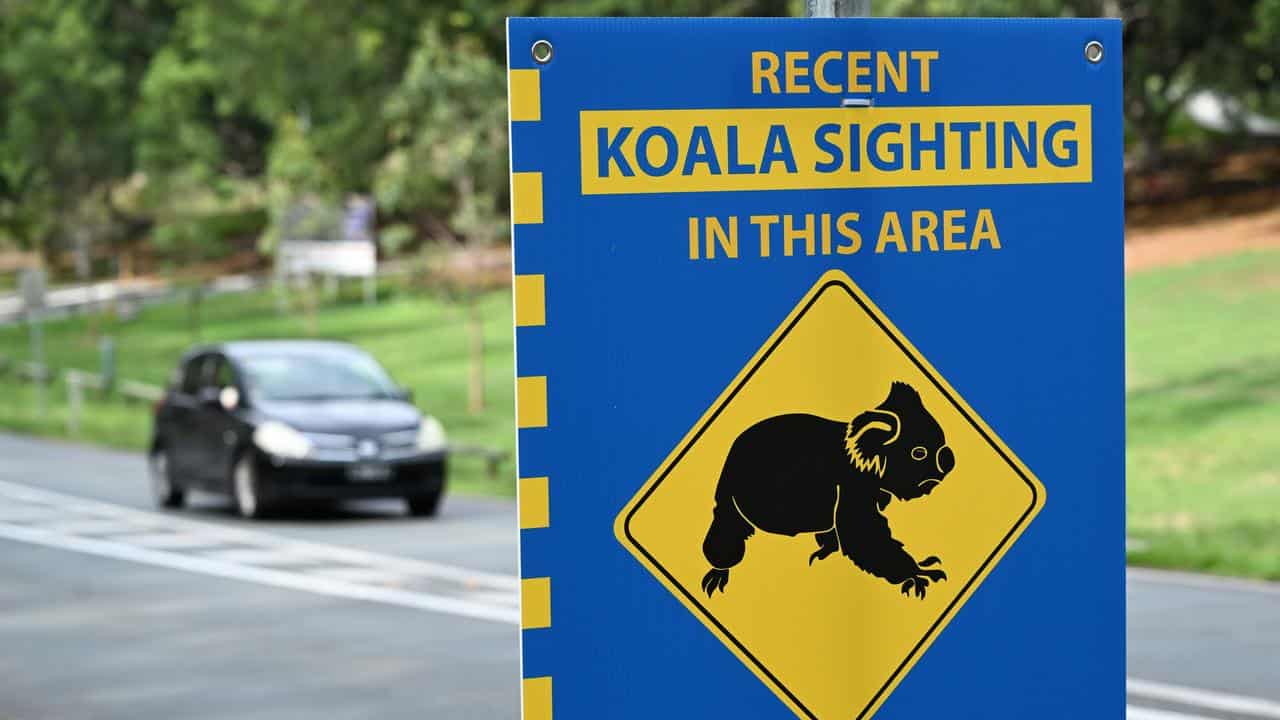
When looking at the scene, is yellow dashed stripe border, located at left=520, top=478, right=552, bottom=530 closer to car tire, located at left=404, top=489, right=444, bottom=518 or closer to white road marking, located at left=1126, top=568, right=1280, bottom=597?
white road marking, located at left=1126, top=568, right=1280, bottom=597

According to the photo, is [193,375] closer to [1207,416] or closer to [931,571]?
[1207,416]

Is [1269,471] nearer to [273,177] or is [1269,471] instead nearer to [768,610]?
[768,610]

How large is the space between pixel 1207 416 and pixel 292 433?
12.6 m

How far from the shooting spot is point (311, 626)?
12.0 meters

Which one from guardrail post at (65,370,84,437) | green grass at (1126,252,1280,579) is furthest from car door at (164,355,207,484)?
guardrail post at (65,370,84,437)

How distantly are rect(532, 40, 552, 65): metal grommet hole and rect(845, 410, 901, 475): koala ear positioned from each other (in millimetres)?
752

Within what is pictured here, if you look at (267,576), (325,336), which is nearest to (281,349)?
(267,576)

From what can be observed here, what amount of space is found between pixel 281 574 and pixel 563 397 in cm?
1173

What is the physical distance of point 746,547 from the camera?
3.40 meters

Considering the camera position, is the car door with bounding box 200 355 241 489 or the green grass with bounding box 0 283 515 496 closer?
the car door with bounding box 200 355 241 489

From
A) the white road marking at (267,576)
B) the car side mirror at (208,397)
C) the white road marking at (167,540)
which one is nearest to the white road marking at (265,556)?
the white road marking at (267,576)

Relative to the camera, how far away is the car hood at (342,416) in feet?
63.1

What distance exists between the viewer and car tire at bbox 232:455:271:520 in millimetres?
19156

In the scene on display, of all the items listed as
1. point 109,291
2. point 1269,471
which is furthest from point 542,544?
point 109,291
